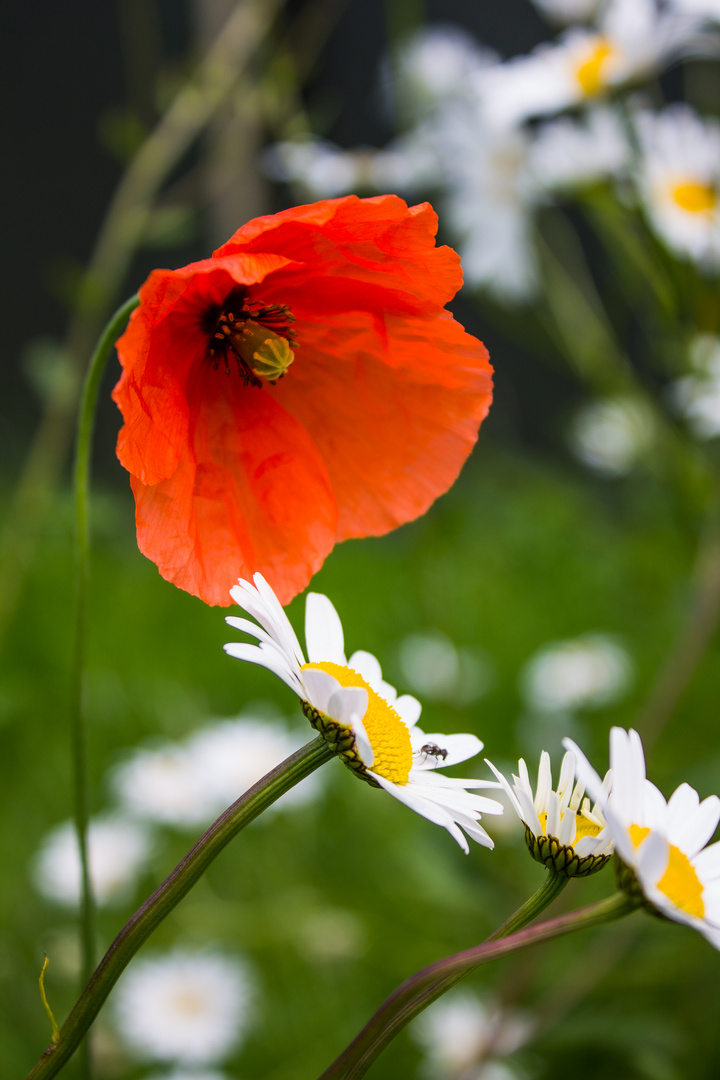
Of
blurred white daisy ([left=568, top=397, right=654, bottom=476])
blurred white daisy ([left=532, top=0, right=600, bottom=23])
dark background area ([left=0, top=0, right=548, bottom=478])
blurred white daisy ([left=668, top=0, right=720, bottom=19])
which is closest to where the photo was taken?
blurred white daisy ([left=668, top=0, right=720, bottom=19])

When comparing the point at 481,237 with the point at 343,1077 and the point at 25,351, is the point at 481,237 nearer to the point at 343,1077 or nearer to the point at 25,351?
the point at 343,1077

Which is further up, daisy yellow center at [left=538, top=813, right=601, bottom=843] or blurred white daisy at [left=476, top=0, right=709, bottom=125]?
blurred white daisy at [left=476, top=0, right=709, bottom=125]

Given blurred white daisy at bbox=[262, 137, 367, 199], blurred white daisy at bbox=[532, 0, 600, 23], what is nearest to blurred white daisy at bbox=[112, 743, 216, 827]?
blurred white daisy at bbox=[262, 137, 367, 199]

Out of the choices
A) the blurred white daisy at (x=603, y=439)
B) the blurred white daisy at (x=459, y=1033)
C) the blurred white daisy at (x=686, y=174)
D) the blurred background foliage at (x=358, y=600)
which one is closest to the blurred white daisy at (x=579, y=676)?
the blurred background foliage at (x=358, y=600)

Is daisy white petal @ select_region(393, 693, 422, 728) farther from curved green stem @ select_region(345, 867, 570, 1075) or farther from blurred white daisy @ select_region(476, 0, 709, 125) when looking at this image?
blurred white daisy @ select_region(476, 0, 709, 125)

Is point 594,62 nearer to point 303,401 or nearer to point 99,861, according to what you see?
point 303,401

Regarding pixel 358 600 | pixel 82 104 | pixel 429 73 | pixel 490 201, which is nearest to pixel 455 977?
pixel 490 201

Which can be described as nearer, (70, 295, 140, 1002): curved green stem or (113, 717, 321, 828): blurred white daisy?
(70, 295, 140, 1002): curved green stem

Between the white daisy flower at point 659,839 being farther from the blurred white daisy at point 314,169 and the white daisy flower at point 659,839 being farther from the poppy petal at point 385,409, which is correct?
the blurred white daisy at point 314,169

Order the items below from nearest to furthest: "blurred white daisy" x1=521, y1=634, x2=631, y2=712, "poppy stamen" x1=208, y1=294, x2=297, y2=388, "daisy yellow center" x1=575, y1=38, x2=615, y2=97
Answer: "poppy stamen" x1=208, y1=294, x2=297, y2=388
"daisy yellow center" x1=575, y1=38, x2=615, y2=97
"blurred white daisy" x1=521, y1=634, x2=631, y2=712
